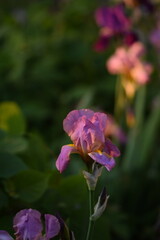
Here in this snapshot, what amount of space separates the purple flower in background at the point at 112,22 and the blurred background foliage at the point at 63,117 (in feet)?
0.61

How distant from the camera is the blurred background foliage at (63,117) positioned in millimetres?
1231

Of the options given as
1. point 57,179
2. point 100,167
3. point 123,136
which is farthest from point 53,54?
point 100,167

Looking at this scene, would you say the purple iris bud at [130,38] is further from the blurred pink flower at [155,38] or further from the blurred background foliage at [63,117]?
the blurred pink flower at [155,38]

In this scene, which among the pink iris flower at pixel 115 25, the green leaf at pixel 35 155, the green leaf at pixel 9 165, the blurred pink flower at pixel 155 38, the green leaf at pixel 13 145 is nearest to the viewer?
the green leaf at pixel 9 165

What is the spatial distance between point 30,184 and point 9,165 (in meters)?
0.10

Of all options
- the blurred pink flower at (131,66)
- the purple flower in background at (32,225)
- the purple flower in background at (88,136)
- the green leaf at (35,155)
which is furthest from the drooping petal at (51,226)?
the blurred pink flower at (131,66)

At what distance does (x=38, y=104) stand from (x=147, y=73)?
86 centimetres

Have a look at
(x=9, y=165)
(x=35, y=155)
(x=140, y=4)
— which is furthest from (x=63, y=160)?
(x=140, y=4)

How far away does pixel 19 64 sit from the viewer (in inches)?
112

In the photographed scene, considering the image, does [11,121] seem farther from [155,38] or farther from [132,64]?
[155,38]

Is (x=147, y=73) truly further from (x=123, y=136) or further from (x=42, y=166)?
(x=42, y=166)

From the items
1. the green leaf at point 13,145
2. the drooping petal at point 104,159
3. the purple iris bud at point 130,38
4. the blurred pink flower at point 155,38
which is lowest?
the blurred pink flower at point 155,38

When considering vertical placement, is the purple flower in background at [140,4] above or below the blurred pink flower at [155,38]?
above

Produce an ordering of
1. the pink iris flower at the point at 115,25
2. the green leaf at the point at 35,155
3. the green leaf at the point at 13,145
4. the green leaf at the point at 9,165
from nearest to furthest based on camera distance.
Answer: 1. the green leaf at the point at 9,165
2. the green leaf at the point at 13,145
3. the green leaf at the point at 35,155
4. the pink iris flower at the point at 115,25
